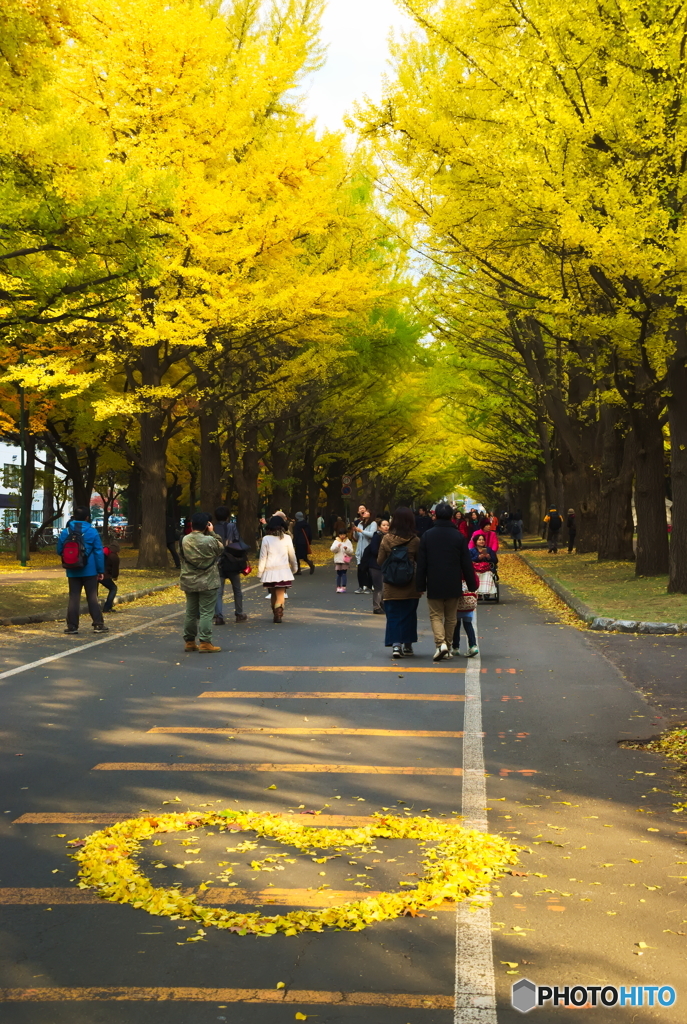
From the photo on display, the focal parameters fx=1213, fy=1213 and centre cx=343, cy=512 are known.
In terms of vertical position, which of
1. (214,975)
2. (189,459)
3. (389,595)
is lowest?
(214,975)

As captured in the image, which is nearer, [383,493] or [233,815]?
[233,815]

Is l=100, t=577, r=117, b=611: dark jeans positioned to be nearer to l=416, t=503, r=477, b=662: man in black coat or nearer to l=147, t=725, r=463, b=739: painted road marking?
l=416, t=503, r=477, b=662: man in black coat

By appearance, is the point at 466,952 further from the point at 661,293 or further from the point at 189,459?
the point at 189,459

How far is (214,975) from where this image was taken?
4.49 metres

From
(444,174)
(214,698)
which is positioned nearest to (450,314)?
(444,174)

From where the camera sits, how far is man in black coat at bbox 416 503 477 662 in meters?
13.2

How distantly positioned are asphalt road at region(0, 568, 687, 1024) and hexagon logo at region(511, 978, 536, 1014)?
0.04m

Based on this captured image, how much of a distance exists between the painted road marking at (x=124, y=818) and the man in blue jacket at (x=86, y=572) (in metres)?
9.83

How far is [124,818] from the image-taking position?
6.72 metres

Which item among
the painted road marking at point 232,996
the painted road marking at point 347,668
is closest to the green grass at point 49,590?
the painted road marking at point 347,668

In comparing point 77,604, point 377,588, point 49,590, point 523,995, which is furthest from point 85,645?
point 523,995

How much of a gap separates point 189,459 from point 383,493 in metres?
33.7

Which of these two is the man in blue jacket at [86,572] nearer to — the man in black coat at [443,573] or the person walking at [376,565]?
the person walking at [376,565]

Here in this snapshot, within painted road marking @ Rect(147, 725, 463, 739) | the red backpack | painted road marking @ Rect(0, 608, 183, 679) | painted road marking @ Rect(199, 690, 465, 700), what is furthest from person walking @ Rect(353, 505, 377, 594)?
painted road marking @ Rect(147, 725, 463, 739)
